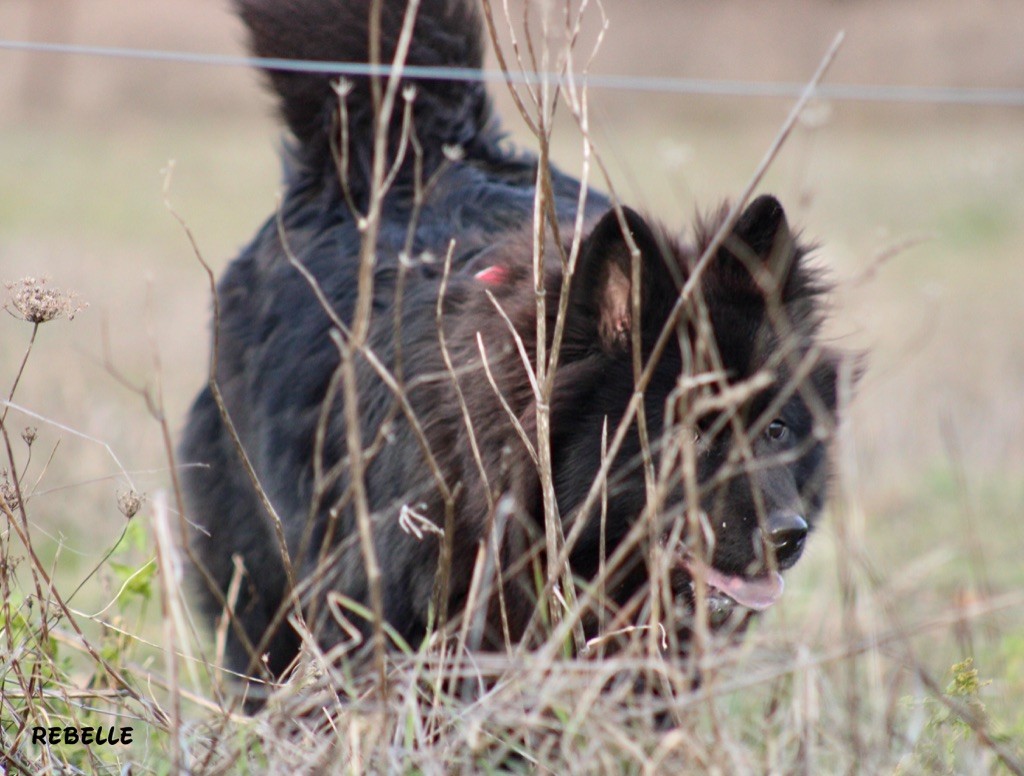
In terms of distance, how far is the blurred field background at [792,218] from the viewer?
3.35 meters

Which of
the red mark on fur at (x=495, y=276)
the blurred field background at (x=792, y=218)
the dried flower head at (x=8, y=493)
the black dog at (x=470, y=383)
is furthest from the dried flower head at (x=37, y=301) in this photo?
the red mark on fur at (x=495, y=276)

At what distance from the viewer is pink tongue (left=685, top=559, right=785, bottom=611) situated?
263 centimetres

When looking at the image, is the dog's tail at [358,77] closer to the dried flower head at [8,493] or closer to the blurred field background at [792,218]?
the blurred field background at [792,218]

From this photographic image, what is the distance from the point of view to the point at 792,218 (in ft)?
29.8

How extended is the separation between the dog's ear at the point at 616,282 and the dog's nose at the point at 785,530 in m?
0.52

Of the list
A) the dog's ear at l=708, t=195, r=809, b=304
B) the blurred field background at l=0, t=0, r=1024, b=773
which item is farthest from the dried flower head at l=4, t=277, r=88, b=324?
the dog's ear at l=708, t=195, r=809, b=304

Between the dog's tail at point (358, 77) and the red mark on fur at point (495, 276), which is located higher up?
the dog's tail at point (358, 77)

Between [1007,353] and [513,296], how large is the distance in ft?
20.0

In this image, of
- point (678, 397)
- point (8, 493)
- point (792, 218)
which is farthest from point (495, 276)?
point (792, 218)

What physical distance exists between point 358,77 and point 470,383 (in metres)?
1.27

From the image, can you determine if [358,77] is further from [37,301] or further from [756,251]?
[37,301]

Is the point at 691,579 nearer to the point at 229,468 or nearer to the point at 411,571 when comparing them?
the point at 411,571

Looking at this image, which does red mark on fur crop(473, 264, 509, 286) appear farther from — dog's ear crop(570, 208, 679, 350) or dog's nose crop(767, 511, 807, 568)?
dog's nose crop(767, 511, 807, 568)

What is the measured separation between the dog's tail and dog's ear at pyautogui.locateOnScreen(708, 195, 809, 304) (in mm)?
1198
